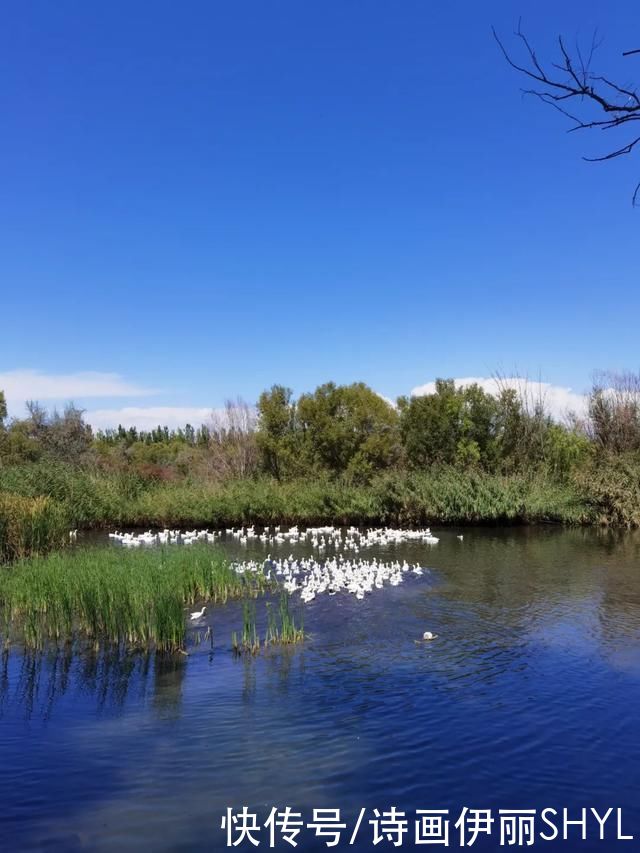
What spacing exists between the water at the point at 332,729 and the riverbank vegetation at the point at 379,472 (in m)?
9.23

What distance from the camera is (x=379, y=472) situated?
2944cm

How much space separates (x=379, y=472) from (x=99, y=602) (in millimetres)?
20801

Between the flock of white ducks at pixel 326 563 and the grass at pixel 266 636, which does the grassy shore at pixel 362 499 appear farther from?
the grass at pixel 266 636

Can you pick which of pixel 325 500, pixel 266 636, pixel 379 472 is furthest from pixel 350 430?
pixel 266 636

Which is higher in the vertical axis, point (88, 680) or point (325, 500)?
point (325, 500)

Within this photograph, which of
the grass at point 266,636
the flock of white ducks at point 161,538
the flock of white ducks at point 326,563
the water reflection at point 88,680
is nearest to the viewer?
the water reflection at point 88,680

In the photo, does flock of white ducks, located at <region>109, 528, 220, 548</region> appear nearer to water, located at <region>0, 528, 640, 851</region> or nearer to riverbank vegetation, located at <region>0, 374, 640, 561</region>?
riverbank vegetation, located at <region>0, 374, 640, 561</region>

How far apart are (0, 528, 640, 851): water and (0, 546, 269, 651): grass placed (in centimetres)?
43

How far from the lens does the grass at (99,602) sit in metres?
8.96

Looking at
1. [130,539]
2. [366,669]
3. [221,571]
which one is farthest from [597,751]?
[130,539]

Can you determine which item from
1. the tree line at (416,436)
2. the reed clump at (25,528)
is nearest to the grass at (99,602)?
the reed clump at (25,528)

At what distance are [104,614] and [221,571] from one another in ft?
10.7

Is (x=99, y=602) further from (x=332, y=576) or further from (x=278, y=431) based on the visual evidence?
(x=278, y=431)

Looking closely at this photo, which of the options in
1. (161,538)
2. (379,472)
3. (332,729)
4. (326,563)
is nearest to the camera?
(332,729)
